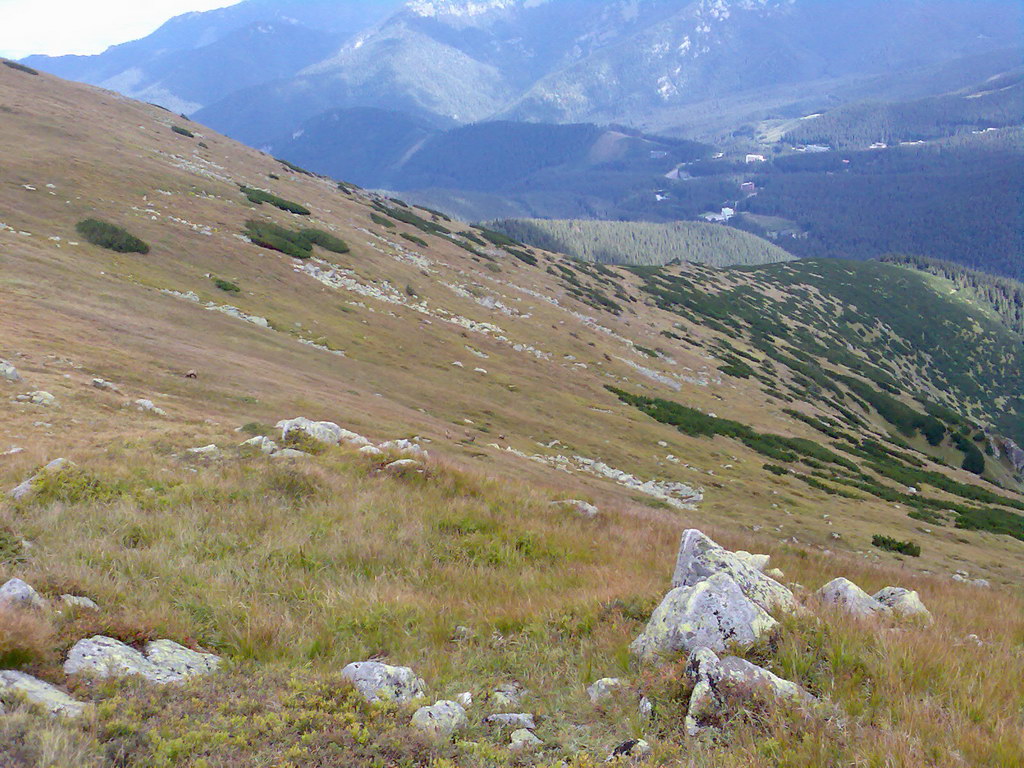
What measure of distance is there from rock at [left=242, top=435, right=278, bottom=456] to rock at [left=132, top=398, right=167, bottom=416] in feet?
10.9

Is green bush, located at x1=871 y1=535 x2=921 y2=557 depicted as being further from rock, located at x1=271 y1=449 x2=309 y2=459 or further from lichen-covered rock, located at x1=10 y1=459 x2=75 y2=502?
lichen-covered rock, located at x1=10 y1=459 x2=75 y2=502

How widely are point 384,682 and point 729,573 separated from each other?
359 cm

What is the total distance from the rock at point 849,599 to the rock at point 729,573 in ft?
2.14

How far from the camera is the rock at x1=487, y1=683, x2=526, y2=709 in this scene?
15.0ft

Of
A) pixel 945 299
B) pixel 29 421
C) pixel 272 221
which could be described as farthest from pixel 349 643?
pixel 945 299

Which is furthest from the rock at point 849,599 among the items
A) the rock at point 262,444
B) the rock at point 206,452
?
the rock at point 206,452

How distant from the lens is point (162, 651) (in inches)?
181

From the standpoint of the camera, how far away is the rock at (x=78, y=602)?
190 inches

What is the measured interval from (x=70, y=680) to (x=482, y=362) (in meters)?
27.9

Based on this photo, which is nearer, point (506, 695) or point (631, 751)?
point (631, 751)

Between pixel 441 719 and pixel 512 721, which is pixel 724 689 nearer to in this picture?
pixel 512 721

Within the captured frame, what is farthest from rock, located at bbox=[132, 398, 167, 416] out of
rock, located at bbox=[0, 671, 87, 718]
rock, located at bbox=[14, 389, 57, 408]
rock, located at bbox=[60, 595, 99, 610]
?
rock, located at bbox=[0, 671, 87, 718]

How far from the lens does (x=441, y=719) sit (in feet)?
13.3

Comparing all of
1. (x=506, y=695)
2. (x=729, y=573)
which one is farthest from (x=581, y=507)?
(x=506, y=695)
